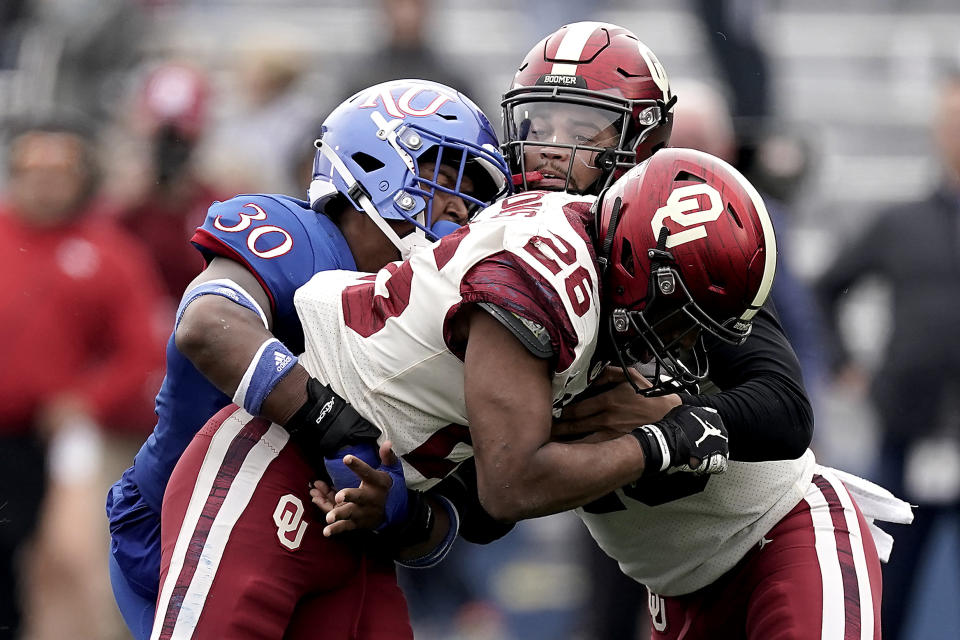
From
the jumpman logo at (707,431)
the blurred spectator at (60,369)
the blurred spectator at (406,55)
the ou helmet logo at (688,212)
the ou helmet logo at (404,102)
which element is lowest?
the blurred spectator at (60,369)

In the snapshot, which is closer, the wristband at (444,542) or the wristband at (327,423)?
the wristband at (327,423)

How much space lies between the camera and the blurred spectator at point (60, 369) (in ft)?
20.9

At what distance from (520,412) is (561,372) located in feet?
0.50

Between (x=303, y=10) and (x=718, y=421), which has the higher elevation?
(x=718, y=421)

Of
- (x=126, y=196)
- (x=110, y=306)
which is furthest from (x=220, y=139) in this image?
(x=110, y=306)

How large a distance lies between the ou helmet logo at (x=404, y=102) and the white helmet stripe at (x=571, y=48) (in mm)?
364

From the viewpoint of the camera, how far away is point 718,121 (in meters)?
6.27

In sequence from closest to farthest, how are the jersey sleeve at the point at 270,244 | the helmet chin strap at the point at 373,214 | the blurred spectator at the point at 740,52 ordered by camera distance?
the jersey sleeve at the point at 270,244 → the helmet chin strap at the point at 373,214 → the blurred spectator at the point at 740,52

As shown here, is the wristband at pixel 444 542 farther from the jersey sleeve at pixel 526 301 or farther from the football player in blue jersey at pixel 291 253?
the jersey sleeve at pixel 526 301

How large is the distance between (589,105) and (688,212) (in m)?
0.80

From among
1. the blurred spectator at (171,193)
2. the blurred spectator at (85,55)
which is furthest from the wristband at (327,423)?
the blurred spectator at (85,55)

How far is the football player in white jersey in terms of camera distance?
3750 millimetres

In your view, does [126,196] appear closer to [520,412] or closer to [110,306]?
[110,306]

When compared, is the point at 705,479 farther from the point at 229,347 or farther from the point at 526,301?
the point at 229,347
